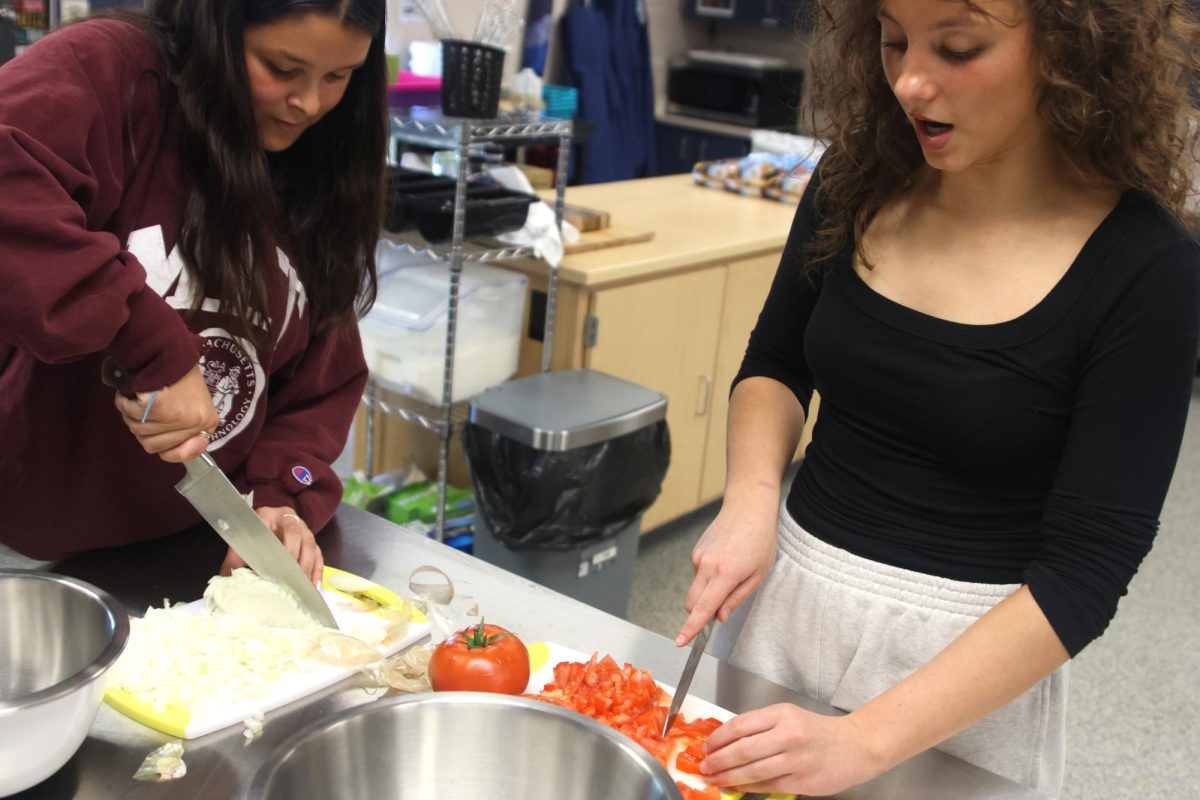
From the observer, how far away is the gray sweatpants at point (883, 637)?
45.4 inches

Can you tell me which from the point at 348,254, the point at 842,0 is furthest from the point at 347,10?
the point at 842,0

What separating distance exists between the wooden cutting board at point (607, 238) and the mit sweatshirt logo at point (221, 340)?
1.61 metres

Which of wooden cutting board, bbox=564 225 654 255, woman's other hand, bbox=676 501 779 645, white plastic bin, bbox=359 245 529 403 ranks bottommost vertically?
white plastic bin, bbox=359 245 529 403

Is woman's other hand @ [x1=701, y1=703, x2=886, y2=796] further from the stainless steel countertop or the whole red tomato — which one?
the whole red tomato

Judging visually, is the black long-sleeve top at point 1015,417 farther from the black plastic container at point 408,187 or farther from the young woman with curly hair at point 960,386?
the black plastic container at point 408,187

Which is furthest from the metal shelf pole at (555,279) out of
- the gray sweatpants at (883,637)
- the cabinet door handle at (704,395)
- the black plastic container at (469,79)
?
the gray sweatpants at (883,637)

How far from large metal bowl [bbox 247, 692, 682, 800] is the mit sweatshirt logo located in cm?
44

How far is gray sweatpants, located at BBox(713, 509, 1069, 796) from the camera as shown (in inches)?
45.4

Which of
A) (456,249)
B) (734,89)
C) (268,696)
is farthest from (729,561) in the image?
(734,89)

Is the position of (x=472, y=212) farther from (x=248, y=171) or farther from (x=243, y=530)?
(x=243, y=530)

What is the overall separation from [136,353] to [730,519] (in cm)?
59

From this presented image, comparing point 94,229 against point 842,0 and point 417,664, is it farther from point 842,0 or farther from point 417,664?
point 842,0

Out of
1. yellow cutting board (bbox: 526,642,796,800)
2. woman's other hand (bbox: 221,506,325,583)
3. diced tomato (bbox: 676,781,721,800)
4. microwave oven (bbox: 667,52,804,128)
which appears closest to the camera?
diced tomato (bbox: 676,781,721,800)

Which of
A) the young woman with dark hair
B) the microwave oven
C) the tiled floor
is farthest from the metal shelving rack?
the microwave oven
